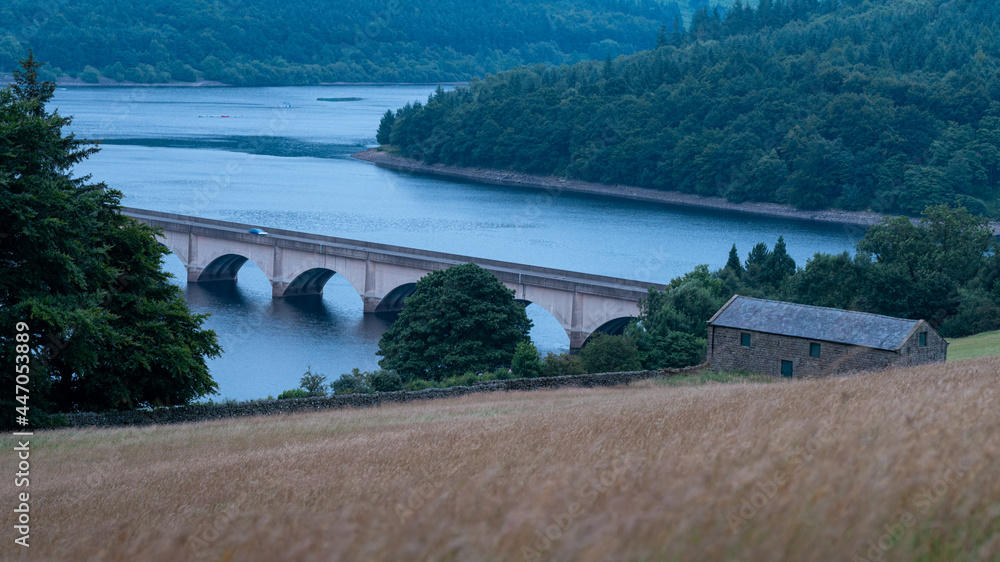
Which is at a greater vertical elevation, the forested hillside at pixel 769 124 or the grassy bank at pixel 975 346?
the forested hillside at pixel 769 124

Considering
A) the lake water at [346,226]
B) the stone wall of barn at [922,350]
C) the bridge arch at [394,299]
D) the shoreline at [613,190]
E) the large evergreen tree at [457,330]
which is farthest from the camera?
the shoreline at [613,190]

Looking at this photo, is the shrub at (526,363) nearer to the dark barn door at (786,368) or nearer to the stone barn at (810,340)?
the stone barn at (810,340)

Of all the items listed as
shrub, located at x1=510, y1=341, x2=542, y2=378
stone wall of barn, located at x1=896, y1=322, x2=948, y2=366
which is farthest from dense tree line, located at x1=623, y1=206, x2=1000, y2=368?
stone wall of barn, located at x1=896, y1=322, x2=948, y2=366

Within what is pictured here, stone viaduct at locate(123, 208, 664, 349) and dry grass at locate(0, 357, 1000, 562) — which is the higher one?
dry grass at locate(0, 357, 1000, 562)

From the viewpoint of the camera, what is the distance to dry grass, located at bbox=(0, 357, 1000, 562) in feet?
18.6

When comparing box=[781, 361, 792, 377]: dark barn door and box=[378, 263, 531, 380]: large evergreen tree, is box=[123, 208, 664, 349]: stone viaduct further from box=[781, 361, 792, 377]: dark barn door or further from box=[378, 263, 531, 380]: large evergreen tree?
box=[781, 361, 792, 377]: dark barn door

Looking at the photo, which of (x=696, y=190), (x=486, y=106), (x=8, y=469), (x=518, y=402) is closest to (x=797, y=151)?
(x=696, y=190)

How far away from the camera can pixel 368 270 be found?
83.5 m

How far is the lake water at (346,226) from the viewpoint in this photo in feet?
237

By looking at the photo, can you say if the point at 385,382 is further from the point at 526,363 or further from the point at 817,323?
the point at 817,323

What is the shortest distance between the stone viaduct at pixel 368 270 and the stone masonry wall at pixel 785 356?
2411 cm

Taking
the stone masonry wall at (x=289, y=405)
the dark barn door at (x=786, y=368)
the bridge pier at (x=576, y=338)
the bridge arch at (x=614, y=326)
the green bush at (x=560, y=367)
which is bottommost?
the bridge pier at (x=576, y=338)

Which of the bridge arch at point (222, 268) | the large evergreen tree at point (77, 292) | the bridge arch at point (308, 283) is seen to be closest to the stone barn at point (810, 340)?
the large evergreen tree at point (77, 292)

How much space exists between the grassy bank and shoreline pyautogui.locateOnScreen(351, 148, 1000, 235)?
78.1 m
